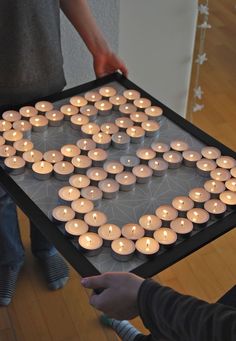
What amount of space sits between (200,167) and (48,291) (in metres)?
0.77

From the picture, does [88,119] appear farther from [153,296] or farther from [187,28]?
[187,28]

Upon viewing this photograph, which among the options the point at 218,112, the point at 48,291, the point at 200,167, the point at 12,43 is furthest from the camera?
the point at 218,112

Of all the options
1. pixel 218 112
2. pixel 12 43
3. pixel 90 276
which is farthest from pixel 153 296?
pixel 218 112

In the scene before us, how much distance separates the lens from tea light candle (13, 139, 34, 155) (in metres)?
1.14

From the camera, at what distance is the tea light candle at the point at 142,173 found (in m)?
1.10

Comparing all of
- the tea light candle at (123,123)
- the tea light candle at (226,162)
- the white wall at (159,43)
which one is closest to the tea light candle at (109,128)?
the tea light candle at (123,123)

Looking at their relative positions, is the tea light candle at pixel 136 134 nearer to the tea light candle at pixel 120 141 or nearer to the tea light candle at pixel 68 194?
the tea light candle at pixel 120 141

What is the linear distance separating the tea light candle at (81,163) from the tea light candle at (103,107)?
17 cm

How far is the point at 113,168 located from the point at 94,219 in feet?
0.48

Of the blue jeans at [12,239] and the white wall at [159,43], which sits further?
the white wall at [159,43]

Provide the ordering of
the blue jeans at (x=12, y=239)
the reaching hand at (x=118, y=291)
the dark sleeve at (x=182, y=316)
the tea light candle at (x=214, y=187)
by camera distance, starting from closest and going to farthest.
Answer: the dark sleeve at (x=182, y=316), the reaching hand at (x=118, y=291), the tea light candle at (x=214, y=187), the blue jeans at (x=12, y=239)

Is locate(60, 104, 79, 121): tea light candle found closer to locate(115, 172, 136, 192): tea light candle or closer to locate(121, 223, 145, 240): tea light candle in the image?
locate(115, 172, 136, 192): tea light candle

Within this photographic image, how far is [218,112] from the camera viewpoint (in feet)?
8.27

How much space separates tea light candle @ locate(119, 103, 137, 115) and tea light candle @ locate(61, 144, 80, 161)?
17cm
